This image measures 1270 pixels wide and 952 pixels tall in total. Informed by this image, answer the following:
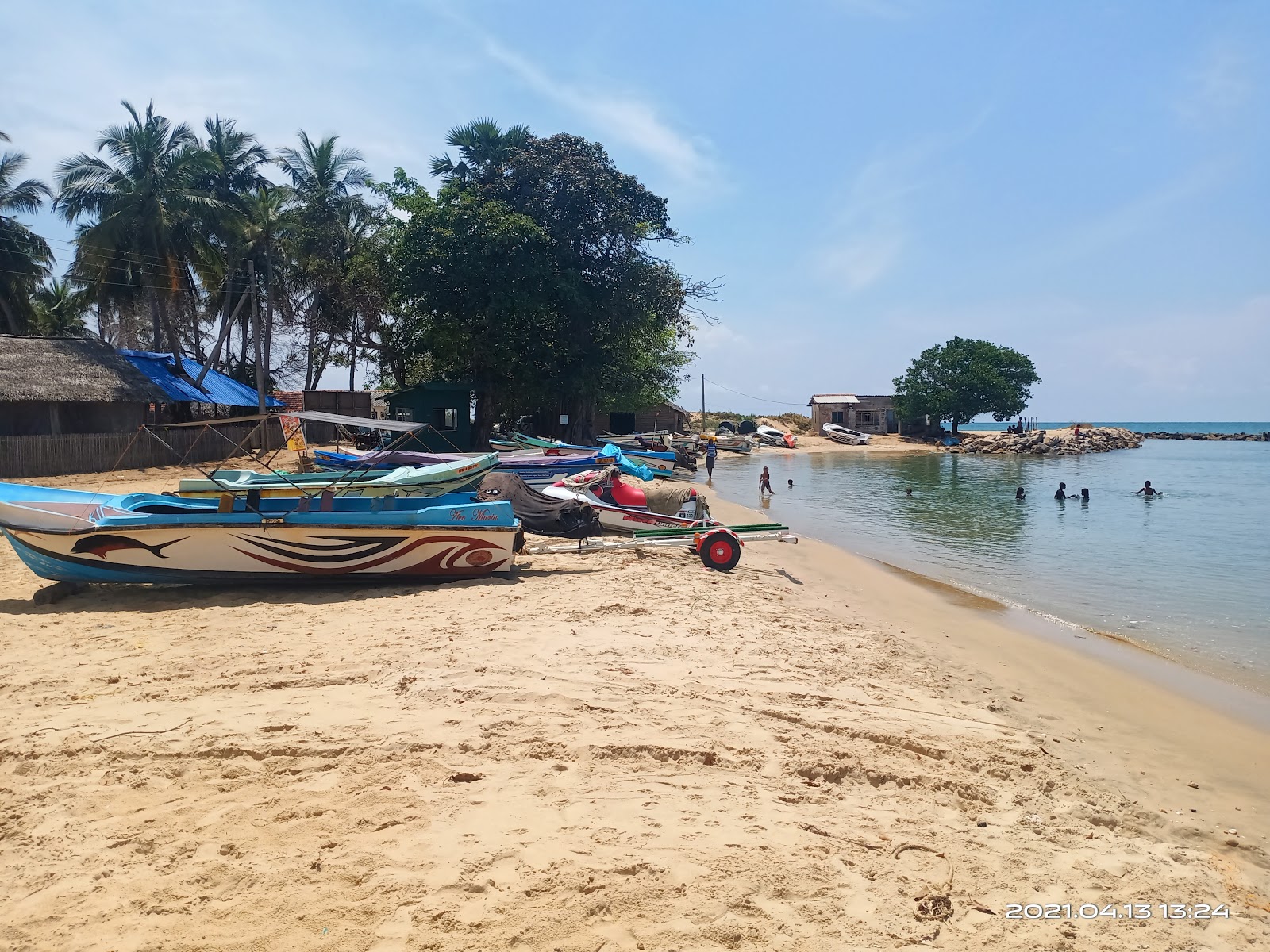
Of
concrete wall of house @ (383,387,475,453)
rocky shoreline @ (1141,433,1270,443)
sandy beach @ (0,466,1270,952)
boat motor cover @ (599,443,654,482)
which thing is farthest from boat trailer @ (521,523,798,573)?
rocky shoreline @ (1141,433,1270,443)

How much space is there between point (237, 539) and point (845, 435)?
57183 millimetres

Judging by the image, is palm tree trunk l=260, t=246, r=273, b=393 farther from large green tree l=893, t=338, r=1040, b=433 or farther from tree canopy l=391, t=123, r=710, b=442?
large green tree l=893, t=338, r=1040, b=433

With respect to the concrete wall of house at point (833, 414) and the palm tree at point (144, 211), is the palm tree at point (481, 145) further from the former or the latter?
the concrete wall of house at point (833, 414)

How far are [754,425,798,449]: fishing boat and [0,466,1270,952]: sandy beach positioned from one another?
5022 cm

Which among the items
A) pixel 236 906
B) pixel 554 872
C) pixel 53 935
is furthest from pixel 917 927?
pixel 53 935

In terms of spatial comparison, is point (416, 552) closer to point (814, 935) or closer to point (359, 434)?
point (814, 935)

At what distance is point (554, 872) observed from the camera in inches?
129

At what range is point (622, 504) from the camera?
13484 millimetres

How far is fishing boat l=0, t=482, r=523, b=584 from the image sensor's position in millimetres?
8141

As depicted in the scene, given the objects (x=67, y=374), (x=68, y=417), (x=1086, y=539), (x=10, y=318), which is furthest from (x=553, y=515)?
(x=10, y=318)

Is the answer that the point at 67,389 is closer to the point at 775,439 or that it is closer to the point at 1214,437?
the point at 775,439

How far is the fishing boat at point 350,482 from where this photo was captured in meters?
10.8

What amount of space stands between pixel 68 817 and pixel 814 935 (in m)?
3.58
